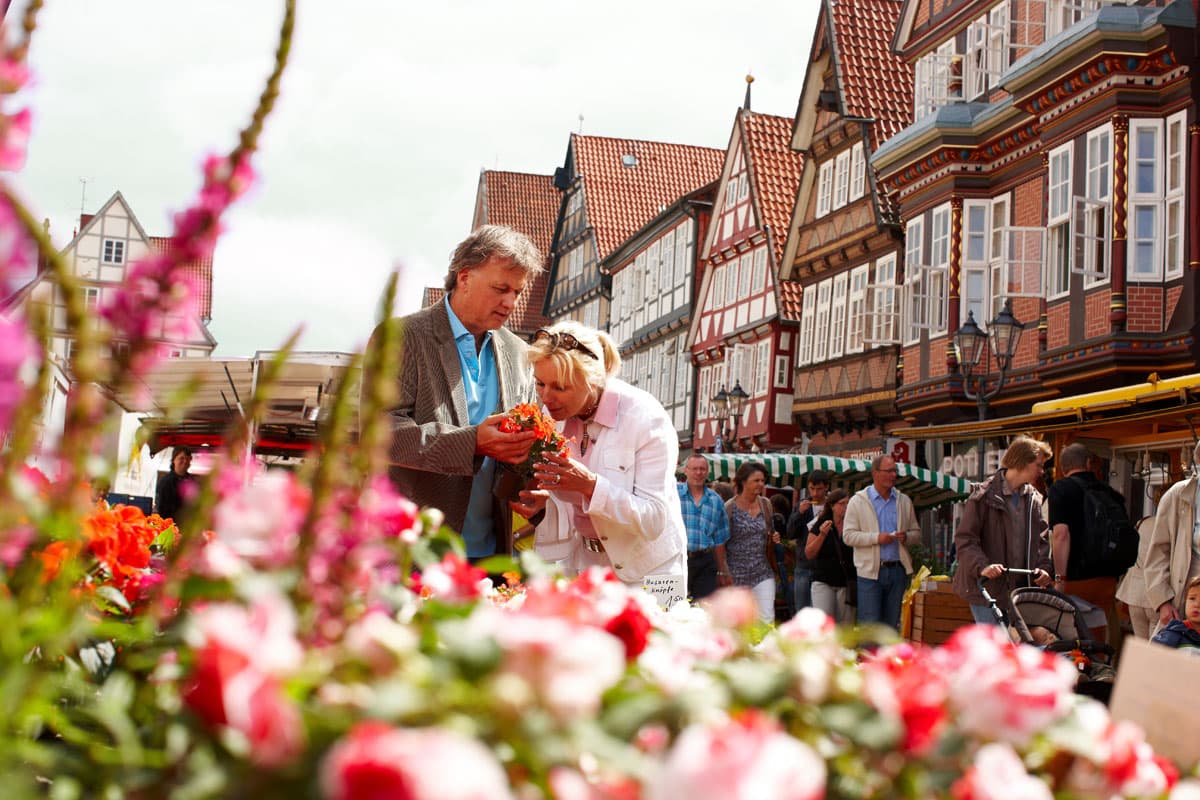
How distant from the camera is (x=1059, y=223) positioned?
2020cm

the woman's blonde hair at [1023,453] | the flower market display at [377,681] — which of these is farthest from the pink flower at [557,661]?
the woman's blonde hair at [1023,453]

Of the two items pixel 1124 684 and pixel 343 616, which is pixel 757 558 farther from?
pixel 343 616

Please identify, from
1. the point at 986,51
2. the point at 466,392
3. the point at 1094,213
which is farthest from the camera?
the point at 986,51

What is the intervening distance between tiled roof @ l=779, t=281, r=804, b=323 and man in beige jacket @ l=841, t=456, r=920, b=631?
2162 cm

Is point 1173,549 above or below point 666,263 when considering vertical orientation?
below

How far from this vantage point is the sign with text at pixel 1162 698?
1.70 metres

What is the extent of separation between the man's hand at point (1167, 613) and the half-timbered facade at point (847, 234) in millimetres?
17864

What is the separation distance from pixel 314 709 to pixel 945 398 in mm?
22583

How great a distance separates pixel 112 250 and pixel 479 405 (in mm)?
55154

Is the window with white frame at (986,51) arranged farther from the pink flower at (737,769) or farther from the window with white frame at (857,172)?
the pink flower at (737,769)

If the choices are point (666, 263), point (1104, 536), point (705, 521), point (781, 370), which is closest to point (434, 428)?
point (1104, 536)

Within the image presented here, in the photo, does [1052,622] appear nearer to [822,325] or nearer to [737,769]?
[737,769]

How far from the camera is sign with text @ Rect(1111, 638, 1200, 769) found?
1695 millimetres

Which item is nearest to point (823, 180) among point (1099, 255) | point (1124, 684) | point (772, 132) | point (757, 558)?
point (772, 132)
